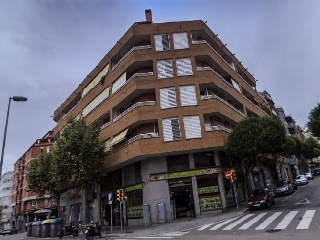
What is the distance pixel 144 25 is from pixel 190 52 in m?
5.35

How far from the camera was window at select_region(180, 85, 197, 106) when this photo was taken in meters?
26.6

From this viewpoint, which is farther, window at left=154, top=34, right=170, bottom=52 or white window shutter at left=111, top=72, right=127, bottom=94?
white window shutter at left=111, top=72, right=127, bottom=94

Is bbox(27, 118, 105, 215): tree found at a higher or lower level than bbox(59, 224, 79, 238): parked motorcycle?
higher

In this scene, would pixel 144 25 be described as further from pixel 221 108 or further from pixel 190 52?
pixel 221 108

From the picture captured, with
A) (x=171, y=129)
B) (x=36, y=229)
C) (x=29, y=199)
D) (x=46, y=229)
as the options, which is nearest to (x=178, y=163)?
(x=171, y=129)

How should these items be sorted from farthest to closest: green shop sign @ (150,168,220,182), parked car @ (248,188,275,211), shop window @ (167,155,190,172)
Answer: shop window @ (167,155,190,172) < green shop sign @ (150,168,220,182) < parked car @ (248,188,275,211)

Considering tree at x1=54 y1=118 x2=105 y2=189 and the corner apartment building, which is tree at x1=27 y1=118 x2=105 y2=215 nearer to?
tree at x1=54 y1=118 x2=105 y2=189

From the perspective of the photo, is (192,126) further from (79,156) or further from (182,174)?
(79,156)

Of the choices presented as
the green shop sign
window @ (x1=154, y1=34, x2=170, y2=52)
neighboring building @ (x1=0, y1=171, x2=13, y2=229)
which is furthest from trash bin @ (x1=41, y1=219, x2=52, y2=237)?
neighboring building @ (x1=0, y1=171, x2=13, y2=229)

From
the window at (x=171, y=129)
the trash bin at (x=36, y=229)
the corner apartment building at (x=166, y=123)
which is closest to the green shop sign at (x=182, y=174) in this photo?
the corner apartment building at (x=166, y=123)

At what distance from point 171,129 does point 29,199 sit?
156ft

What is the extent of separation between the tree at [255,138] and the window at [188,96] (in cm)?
457

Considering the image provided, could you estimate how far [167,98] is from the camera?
26.8m

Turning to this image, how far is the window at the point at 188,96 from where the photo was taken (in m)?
26.6
